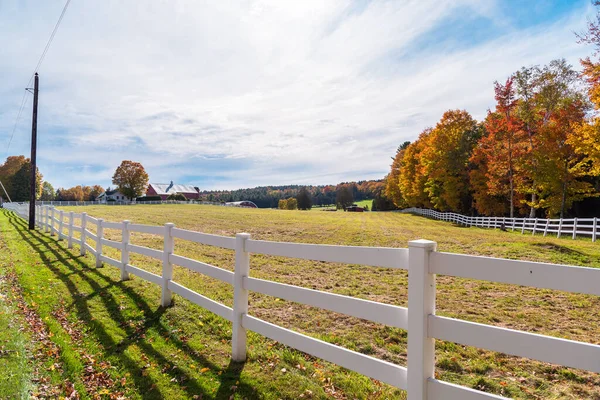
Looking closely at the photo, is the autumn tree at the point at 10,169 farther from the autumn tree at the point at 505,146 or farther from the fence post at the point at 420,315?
the fence post at the point at 420,315

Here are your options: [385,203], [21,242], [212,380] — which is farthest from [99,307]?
[385,203]

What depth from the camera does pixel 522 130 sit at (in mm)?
28500

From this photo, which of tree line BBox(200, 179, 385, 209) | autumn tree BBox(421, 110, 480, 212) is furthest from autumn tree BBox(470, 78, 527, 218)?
tree line BBox(200, 179, 385, 209)

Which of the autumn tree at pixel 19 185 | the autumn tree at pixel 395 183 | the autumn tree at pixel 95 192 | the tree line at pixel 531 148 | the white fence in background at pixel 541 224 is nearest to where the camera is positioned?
the white fence in background at pixel 541 224

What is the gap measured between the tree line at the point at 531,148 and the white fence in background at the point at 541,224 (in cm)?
238

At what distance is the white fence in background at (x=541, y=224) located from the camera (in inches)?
720

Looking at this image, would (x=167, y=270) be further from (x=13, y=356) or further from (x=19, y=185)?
(x=19, y=185)

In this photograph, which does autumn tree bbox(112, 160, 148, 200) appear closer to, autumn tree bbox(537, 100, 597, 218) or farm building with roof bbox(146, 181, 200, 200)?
farm building with roof bbox(146, 181, 200, 200)

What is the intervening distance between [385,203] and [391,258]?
83.7 metres

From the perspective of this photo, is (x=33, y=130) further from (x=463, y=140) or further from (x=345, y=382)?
(x=463, y=140)

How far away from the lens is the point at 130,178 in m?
76.6

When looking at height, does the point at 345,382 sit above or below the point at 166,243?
below

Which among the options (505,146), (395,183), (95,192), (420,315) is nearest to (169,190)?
(95,192)

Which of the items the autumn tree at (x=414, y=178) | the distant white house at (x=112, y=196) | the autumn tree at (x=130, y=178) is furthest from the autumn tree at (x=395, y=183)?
the distant white house at (x=112, y=196)
